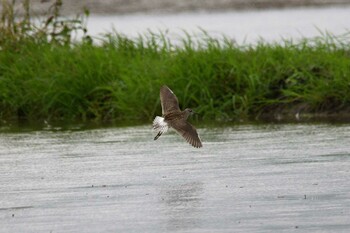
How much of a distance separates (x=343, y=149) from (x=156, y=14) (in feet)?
87.2

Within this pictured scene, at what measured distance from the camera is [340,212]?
8375 mm

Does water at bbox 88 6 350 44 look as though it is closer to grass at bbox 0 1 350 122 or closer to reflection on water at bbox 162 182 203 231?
grass at bbox 0 1 350 122

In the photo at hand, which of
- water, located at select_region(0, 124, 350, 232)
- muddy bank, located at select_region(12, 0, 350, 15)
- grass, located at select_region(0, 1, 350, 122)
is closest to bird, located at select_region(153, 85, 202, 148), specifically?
water, located at select_region(0, 124, 350, 232)

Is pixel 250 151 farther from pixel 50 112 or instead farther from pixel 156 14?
pixel 156 14

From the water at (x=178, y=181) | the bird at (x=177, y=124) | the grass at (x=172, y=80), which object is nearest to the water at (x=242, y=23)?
the grass at (x=172, y=80)

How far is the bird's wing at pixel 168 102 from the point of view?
11594 millimetres

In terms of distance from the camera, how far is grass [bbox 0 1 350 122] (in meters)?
14.9

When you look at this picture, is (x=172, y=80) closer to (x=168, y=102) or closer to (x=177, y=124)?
(x=168, y=102)

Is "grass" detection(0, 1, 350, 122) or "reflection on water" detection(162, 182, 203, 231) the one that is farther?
"grass" detection(0, 1, 350, 122)

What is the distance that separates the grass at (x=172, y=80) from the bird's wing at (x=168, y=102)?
2965 mm

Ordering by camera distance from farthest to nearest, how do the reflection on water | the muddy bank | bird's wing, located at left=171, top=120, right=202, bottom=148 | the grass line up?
the muddy bank
the grass
bird's wing, located at left=171, top=120, right=202, bottom=148
the reflection on water

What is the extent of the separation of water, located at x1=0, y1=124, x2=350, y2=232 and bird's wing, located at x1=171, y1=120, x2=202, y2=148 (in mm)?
221

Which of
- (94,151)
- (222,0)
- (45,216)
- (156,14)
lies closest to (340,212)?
(45,216)

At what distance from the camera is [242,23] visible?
1222 inches
